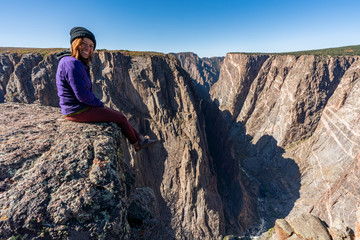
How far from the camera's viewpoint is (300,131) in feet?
141

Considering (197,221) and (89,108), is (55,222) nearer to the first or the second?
(89,108)

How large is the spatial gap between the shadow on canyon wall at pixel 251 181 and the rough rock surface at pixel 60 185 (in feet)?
103

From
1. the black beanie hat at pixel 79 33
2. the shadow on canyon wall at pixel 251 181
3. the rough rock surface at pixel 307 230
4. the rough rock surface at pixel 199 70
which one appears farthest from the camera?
the rough rock surface at pixel 199 70

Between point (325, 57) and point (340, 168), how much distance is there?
33.8 metres

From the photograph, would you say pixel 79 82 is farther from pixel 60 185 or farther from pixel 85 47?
pixel 60 185

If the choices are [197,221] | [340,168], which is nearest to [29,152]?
[197,221]

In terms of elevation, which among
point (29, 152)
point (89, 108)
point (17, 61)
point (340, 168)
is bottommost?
point (340, 168)

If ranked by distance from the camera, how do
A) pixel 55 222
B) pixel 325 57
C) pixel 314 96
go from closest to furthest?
pixel 55 222 → pixel 314 96 → pixel 325 57

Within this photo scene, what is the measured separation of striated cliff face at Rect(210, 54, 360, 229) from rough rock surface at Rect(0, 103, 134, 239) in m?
36.1

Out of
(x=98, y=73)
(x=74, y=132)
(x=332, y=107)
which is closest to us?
(x=74, y=132)

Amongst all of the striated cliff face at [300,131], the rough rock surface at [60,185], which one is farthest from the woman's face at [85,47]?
the striated cliff face at [300,131]

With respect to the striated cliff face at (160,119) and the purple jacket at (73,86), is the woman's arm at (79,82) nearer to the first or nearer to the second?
the purple jacket at (73,86)

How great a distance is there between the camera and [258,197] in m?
39.2

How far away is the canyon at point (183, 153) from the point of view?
301 cm
